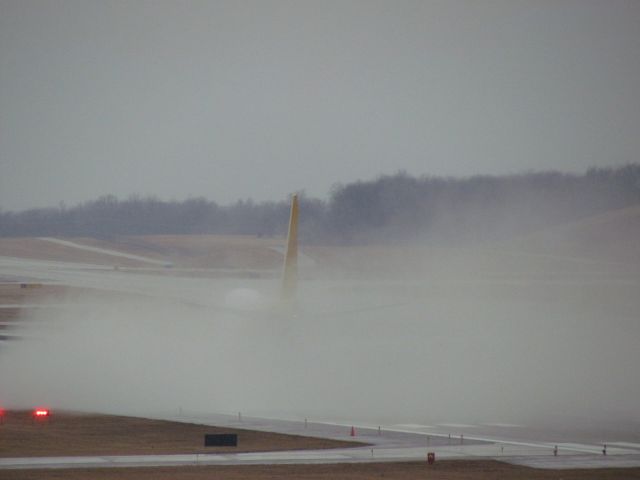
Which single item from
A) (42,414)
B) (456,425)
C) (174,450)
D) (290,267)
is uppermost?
(290,267)

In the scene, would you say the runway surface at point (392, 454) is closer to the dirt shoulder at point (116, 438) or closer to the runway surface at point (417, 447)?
the runway surface at point (417, 447)

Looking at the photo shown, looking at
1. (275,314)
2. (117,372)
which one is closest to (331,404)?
(275,314)

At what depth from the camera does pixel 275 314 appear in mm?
56281

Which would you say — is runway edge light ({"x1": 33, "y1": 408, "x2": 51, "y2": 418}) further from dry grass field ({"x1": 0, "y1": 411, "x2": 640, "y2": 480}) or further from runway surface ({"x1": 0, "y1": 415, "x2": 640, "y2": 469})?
runway surface ({"x1": 0, "y1": 415, "x2": 640, "y2": 469})

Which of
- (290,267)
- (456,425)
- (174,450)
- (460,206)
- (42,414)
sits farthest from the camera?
(460,206)

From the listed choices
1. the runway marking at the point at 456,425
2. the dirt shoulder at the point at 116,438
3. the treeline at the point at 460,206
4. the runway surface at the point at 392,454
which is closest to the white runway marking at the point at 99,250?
the treeline at the point at 460,206

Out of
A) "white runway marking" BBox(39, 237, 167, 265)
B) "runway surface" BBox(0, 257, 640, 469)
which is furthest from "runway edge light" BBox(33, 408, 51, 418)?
"white runway marking" BBox(39, 237, 167, 265)

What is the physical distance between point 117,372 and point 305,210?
35844mm

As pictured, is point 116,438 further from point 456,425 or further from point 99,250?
point 99,250

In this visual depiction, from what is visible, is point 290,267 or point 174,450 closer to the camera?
point 174,450

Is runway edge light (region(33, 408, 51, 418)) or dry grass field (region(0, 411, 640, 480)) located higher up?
runway edge light (region(33, 408, 51, 418))

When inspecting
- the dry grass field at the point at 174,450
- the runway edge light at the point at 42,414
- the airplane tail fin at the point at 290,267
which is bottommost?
the dry grass field at the point at 174,450

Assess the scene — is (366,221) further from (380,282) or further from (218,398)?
(218,398)

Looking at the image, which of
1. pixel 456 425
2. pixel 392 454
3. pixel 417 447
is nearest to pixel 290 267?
pixel 456 425
